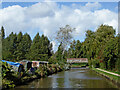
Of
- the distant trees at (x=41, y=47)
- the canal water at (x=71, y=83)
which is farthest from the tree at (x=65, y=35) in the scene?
the canal water at (x=71, y=83)

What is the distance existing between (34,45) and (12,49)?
9.44 metres

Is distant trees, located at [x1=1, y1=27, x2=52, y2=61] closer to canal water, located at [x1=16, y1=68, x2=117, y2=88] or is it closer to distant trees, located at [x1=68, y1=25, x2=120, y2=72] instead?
distant trees, located at [x1=68, y1=25, x2=120, y2=72]

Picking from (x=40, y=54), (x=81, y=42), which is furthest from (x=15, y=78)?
(x=81, y=42)

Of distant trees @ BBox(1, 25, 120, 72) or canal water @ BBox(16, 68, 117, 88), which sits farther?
distant trees @ BBox(1, 25, 120, 72)

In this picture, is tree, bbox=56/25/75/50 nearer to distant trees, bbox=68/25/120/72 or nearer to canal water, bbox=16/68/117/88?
distant trees, bbox=68/25/120/72

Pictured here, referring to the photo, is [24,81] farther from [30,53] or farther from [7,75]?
[30,53]

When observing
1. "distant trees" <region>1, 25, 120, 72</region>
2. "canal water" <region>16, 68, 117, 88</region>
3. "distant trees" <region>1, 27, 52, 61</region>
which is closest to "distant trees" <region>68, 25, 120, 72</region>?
"distant trees" <region>1, 25, 120, 72</region>

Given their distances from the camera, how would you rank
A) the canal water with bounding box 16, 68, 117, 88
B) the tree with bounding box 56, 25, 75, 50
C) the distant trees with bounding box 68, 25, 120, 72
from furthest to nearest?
the tree with bounding box 56, 25, 75, 50
the distant trees with bounding box 68, 25, 120, 72
the canal water with bounding box 16, 68, 117, 88

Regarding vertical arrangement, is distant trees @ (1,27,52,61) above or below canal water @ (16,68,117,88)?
above

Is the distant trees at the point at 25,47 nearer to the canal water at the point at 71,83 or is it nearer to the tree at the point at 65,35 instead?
the tree at the point at 65,35

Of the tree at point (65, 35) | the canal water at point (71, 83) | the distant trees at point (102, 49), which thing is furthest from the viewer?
the tree at point (65, 35)

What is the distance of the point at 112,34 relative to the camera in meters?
47.4

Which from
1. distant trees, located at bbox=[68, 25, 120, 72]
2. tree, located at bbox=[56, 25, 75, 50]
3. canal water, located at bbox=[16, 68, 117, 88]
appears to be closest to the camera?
canal water, located at bbox=[16, 68, 117, 88]

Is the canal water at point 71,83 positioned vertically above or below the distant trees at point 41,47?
below
